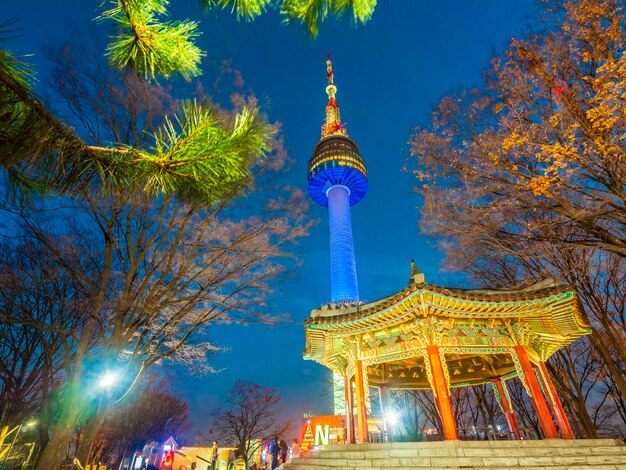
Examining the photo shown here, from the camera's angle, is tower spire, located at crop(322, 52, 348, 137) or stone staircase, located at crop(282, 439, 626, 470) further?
tower spire, located at crop(322, 52, 348, 137)

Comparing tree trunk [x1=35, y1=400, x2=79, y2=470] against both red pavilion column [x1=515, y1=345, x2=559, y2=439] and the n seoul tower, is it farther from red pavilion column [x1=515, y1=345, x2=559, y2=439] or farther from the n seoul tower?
the n seoul tower

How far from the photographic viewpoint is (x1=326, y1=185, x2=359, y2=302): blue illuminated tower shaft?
3844 centimetres

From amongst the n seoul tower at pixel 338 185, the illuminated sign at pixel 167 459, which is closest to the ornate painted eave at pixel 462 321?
the n seoul tower at pixel 338 185

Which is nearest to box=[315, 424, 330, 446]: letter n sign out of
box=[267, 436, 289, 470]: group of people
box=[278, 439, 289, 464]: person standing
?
box=[278, 439, 289, 464]: person standing

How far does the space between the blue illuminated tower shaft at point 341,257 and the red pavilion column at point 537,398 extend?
27.5 m

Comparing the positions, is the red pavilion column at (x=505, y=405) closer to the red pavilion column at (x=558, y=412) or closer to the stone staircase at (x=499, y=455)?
the red pavilion column at (x=558, y=412)

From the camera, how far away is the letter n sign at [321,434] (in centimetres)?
2422

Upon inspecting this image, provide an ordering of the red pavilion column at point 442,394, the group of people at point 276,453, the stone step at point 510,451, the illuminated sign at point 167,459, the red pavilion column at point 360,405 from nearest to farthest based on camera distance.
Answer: the stone step at point 510,451 → the red pavilion column at point 442,394 → the red pavilion column at point 360,405 → the group of people at point 276,453 → the illuminated sign at point 167,459

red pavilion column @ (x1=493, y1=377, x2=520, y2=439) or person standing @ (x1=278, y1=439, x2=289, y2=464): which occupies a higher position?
red pavilion column @ (x1=493, y1=377, x2=520, y2=439)

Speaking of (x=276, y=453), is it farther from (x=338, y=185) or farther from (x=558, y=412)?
(x=338, y=185)

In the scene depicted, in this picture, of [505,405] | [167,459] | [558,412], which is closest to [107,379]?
[558,412]

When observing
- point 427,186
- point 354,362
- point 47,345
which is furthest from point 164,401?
point 427,186

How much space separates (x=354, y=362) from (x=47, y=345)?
11.7 m

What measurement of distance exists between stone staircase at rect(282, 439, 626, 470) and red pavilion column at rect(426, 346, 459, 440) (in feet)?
1.97
